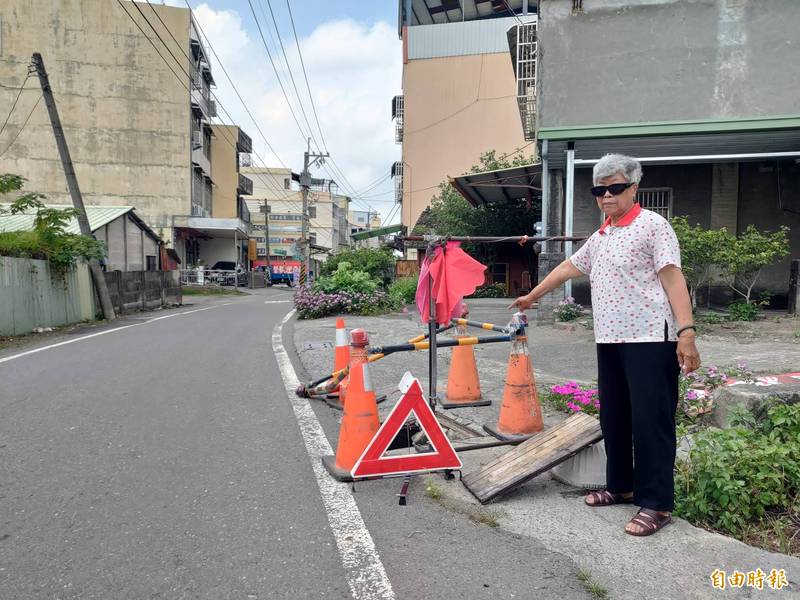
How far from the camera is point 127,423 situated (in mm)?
5371

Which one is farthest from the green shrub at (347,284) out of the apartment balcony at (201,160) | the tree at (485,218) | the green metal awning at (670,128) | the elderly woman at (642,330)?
the apartment balcony at (201,160)

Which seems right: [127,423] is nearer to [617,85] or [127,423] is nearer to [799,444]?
[799,444]

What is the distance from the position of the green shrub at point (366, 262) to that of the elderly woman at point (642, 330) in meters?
19.0

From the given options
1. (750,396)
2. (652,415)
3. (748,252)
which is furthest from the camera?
(748,252)

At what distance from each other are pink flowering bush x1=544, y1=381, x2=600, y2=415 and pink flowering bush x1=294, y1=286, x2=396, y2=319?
11.7m

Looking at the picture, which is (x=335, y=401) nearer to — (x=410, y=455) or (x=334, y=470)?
(x=334, y=470)

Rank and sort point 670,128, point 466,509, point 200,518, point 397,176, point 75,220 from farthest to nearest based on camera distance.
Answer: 1. point 397,176
2. point 75,220
3. point 670,128
4. point 466,509
5. point 200,518

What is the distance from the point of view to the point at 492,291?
24.9 metres

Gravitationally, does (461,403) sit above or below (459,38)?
below

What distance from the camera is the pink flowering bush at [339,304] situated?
1720 cm

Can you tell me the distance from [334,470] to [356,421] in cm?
37

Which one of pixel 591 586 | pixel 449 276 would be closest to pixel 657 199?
pixel 449 276

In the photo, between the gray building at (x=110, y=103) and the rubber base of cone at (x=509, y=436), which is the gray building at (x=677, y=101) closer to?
the rubber base of cone at (x=509, y=436)

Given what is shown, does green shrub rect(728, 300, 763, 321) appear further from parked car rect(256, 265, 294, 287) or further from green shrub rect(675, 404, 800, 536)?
parked car rect(256, 265, 294, 287)
